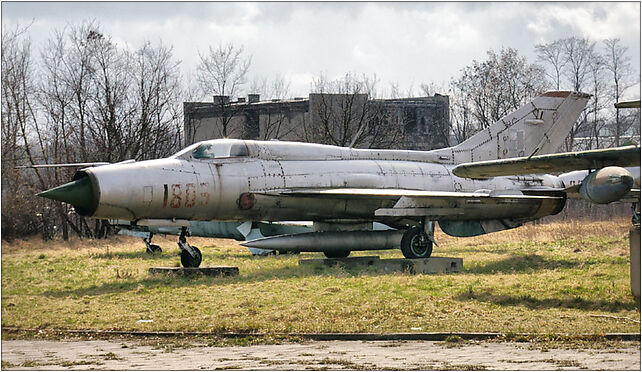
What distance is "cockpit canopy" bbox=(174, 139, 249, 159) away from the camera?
17.6 m

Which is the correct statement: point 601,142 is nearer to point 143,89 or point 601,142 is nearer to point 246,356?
point 143,89

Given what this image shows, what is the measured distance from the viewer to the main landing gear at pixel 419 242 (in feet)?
62.6

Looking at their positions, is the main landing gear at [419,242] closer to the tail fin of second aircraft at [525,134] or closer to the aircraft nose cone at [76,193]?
the tail fin of second aircraft at [525,134]

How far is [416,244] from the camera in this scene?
19.1 meters

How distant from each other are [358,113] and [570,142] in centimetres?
1186

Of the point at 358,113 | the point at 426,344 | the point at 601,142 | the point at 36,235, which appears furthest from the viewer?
the point at 601,142

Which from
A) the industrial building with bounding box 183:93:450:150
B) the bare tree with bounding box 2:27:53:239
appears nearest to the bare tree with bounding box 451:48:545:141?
the industrial building with bounding box 183:93:450:150

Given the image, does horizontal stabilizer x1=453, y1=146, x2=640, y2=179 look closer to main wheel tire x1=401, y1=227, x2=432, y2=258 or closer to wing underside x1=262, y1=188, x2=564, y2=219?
wing underside x1=262, y1=188, x2=564, y2=219

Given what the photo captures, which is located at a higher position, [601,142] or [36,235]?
[601,142]

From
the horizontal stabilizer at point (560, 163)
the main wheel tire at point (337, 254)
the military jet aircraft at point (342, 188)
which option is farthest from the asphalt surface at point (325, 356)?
the main wheel tire at point (337, 254)

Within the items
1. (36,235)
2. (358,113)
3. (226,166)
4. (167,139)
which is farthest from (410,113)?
(226,166)

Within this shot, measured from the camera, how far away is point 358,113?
4916 centimetres

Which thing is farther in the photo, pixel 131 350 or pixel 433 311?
pixel 433 311

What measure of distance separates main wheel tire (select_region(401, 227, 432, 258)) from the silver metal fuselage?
24.9 inches
